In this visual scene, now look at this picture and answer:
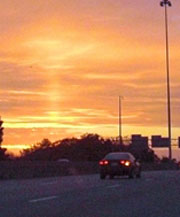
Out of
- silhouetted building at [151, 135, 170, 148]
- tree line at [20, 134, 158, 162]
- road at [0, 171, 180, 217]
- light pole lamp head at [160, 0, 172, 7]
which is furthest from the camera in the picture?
tree line at [20, 134, 158, 162]

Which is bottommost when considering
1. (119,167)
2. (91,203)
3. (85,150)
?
(91,203)

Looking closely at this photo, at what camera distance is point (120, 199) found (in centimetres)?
2522

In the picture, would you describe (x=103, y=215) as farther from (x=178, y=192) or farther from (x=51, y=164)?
(x=51, y=164)

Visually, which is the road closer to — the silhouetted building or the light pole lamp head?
the light pole lamp head

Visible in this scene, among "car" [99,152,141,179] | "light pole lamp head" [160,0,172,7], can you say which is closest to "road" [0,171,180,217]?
"car" [99,152,141,179]

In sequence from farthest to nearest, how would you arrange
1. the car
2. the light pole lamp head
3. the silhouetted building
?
the silhouetted building < the light pole lamp head < the car

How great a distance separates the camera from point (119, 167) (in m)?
47.7

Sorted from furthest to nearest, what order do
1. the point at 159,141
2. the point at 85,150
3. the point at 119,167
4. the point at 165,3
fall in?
the point at 85,150 → the point at 159,141 → the point at 165,3 → the point at 119,167

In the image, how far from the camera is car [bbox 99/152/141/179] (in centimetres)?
4747

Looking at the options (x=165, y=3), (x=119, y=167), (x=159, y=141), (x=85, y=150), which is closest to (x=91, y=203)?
(x=119, y=167)

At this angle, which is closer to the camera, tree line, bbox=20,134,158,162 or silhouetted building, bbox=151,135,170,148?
silhouetted building, bbox=151,135,170,148

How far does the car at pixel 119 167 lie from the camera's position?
47.5 meters

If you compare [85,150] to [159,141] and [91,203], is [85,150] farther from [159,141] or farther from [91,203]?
[91,203]

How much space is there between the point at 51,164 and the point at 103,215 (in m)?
41.4
